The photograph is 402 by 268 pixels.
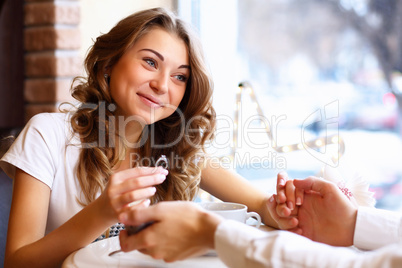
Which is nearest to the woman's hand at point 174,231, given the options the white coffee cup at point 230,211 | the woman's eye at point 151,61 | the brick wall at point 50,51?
the white coffee cup at point 230,211

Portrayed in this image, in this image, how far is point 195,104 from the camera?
1427mm

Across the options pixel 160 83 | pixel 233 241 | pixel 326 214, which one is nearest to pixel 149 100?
pixel 160 83

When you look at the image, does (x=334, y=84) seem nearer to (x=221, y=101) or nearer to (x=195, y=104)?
(x=221, y=101)

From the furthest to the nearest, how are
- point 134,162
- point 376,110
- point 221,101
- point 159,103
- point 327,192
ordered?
point 376,110
point 221,101
point 134,162
point 159,103
point 327,192

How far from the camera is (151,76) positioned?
1.24 m

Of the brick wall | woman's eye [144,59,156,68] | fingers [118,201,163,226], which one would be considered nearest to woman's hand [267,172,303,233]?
fingers [118,201,163,226]

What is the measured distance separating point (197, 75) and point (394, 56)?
4.42 ft

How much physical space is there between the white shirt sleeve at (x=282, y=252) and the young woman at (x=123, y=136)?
37 centimetres

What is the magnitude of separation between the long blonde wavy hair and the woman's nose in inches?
4.4

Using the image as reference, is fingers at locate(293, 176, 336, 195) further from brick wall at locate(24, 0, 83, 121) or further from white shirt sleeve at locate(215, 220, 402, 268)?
brick wall at locate(24, 0, 83, 121)

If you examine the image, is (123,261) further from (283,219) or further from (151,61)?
(151,61)

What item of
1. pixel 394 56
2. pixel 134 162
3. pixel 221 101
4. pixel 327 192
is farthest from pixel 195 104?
pixel 394 56

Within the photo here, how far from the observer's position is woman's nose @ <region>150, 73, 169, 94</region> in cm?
123

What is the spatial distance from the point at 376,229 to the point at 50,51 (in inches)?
56.8
